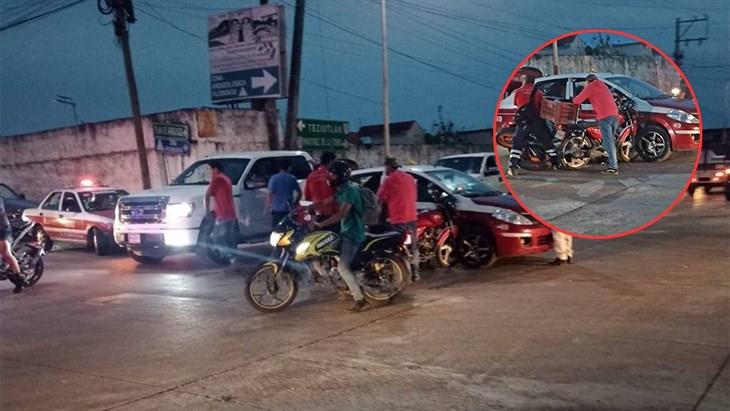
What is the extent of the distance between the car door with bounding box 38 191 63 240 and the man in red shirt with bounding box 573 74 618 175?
16300 mm

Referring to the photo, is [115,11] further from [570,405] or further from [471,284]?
[570,405]

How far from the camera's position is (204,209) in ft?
43.3

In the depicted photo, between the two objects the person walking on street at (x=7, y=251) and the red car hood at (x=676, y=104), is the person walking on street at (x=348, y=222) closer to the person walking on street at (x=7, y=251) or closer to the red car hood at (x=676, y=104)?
the person walking on street at (x=7, y=251)

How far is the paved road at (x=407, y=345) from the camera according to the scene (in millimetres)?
5430

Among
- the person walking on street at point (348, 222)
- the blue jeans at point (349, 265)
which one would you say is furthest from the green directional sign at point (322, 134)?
the blue jeans at point (349, 265)

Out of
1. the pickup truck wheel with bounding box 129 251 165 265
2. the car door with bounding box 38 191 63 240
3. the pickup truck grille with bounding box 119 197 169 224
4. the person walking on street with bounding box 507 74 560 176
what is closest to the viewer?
the person walking on street with bounding box 507 74 560 176

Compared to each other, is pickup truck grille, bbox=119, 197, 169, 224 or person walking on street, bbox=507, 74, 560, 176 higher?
person walking on street, bbox=507, 74, 560, 176

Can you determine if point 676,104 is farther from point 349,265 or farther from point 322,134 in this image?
point 322,134

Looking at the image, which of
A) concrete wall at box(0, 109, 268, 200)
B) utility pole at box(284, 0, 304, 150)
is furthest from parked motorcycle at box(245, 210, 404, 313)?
concrete wall at box(0, 109, 268, 200)

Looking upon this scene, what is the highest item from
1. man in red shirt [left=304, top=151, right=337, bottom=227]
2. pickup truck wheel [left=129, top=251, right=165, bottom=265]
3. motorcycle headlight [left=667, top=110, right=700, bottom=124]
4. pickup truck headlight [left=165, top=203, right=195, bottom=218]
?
motorcycle headlight [left=667, top=110, right=700, bottom=124]

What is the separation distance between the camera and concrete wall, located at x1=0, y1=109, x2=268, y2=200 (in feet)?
70.6

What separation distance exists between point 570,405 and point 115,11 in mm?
18514

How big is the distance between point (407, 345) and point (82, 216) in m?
11.8

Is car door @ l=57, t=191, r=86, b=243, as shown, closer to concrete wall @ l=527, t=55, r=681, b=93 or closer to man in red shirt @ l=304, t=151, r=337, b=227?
man in red shirt @ l=304, t=151, r=337, b=227
